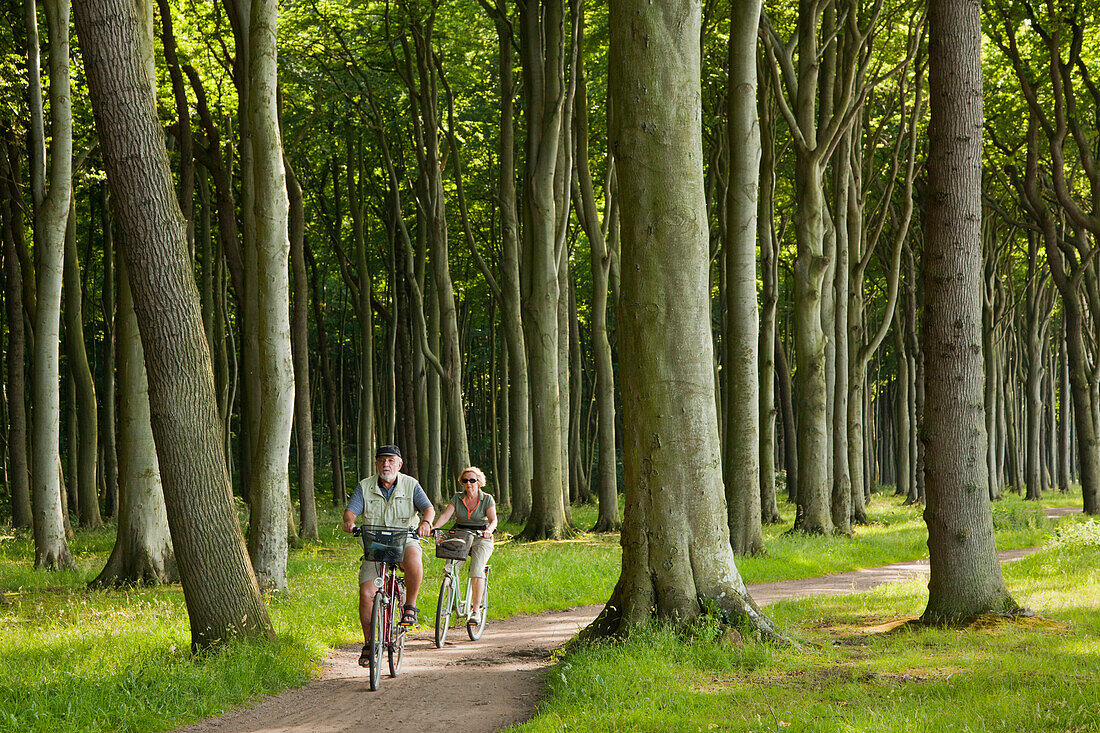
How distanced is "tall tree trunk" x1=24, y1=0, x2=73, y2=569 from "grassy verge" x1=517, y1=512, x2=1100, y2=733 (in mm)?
9298

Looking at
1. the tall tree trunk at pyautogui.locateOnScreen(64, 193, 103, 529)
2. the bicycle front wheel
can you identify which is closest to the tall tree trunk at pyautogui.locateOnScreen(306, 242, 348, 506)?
the tall tree trunk at pyautogui.locateOnScreen(64, 193, 103, 529)

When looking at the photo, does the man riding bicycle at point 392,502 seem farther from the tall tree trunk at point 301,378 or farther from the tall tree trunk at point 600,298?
the tall tree trunk at point 600,298

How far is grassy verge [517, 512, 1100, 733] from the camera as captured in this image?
5.33 m

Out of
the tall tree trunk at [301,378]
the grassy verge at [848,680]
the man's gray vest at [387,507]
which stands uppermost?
the tall tree trunk at [301,378]

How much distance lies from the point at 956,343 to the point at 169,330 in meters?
6.82

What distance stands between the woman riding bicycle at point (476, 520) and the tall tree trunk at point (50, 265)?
705cm

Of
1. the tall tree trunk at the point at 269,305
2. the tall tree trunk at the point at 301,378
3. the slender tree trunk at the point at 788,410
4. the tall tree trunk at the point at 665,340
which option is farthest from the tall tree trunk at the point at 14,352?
the slender tree trunk at the point at 788,410

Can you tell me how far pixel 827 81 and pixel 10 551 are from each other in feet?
56.1

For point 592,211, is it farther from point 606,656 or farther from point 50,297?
point 606,656

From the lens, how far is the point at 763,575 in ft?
→ 43.2

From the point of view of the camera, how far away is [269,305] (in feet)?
36.5

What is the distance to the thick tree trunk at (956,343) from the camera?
8.47m

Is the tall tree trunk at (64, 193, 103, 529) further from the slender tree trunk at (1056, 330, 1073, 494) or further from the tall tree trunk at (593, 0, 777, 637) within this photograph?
the slender tree trunk at (1056, 330, 1073, 494)

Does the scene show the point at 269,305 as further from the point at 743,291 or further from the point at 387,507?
the point at 743,291
